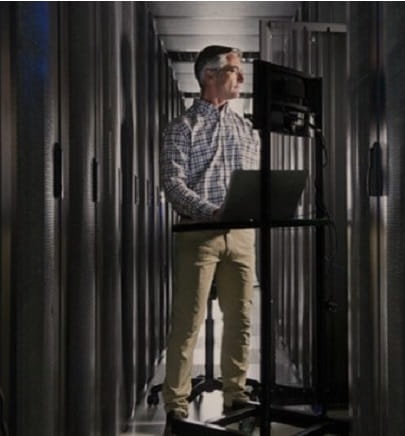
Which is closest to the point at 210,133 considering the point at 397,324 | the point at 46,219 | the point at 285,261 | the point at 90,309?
the point at 90,309

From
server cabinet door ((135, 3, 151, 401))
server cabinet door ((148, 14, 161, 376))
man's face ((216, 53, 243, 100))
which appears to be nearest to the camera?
man's face ((216, 53, 243, 100))

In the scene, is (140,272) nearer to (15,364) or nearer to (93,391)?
(93,391)

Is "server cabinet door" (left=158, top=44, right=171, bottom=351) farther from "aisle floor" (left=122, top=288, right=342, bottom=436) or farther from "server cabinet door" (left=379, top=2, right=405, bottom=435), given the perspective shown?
"server cabinet door" (left=379, top=2, right=405, bottom=435)

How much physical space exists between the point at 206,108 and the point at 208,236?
516 millimetres

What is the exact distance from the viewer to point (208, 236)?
7.92 feet

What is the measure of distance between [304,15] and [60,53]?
2543mm

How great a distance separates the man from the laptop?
35cm

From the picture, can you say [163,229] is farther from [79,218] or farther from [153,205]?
[79,218]

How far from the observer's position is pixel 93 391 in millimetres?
1866

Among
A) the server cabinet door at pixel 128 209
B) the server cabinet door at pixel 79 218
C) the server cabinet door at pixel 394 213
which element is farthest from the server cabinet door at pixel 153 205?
the server cabinet door at pixel 394 213

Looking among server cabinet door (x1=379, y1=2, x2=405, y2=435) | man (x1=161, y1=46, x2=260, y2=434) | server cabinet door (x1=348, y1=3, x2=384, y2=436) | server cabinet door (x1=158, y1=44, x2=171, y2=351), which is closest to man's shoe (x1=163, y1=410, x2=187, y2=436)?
man (x1=161, y1=46, x2=260, y2=434)

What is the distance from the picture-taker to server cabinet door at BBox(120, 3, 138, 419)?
8.59 feet

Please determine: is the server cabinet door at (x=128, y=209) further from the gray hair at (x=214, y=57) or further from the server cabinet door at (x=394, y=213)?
the server cabinet door at (x=394, y=213)

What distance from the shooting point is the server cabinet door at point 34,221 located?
1144 mm
